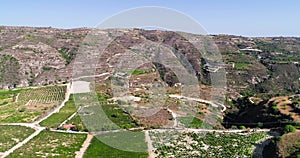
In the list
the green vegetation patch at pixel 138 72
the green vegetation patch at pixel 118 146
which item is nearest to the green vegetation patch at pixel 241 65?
the green vegetation patch at pixel 138 72

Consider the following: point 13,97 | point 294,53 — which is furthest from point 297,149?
point 294,53

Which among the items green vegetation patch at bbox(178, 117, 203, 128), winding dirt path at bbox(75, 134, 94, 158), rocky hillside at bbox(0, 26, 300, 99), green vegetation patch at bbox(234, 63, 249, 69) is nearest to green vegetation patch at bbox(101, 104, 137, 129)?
winding dirt path at bbox(75, 134, 94, 158)

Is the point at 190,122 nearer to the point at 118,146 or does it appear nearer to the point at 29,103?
the point at 118,146

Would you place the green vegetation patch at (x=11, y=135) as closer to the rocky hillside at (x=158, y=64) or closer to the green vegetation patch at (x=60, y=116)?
the green vegetation patch at (x=60, y=116)

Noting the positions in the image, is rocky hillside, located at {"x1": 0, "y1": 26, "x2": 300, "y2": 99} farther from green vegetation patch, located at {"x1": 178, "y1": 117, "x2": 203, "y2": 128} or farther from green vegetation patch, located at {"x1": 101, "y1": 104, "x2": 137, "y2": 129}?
green vegetation patch, located at {"x1": 101, "y1": 104, "x2": 137, "y2": 129}

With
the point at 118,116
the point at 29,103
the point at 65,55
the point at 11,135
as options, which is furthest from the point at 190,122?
the point at 65,55

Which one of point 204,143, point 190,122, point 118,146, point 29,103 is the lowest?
point 204,143
